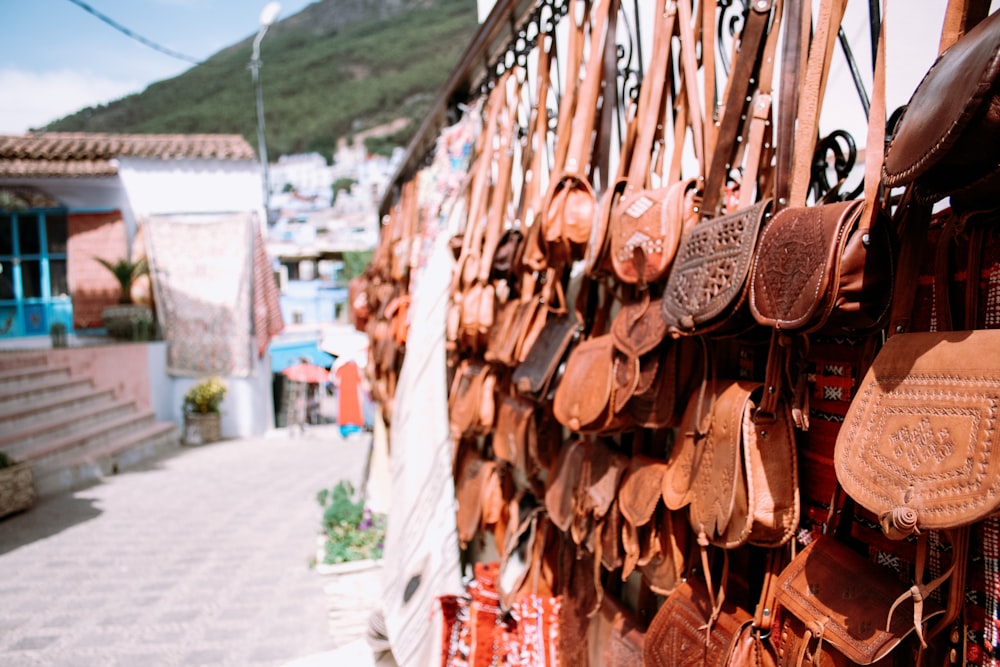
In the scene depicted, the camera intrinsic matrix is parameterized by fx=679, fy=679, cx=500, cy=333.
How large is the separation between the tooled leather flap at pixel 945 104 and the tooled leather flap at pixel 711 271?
27 cm

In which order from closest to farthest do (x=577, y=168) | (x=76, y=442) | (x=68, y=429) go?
(x=577, y=168) → (x=76, y=442) → (x=68, y=429)

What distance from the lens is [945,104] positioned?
71 cm

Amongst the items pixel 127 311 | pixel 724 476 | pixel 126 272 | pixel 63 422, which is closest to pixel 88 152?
pixel 126 272

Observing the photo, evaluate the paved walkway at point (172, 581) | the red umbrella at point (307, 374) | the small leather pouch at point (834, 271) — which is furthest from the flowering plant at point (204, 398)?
the small leather pouch at point (834, 271)

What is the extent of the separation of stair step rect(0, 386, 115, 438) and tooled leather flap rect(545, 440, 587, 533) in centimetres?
776

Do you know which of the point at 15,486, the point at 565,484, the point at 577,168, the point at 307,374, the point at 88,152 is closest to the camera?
the point at 565,484

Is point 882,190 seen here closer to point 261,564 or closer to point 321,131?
point 261,564

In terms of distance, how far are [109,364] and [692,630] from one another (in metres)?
11.4

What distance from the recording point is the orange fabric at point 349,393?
7516mm

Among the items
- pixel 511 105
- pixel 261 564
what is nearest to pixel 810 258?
pixel 511 105

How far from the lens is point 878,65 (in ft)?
3.25

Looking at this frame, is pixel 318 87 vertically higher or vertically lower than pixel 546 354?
higher

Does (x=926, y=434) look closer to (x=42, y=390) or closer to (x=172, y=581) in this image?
(x=172, y=581)

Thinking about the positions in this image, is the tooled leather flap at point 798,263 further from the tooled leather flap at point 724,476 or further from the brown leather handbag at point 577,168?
the brown leather handbag at point 577,168
